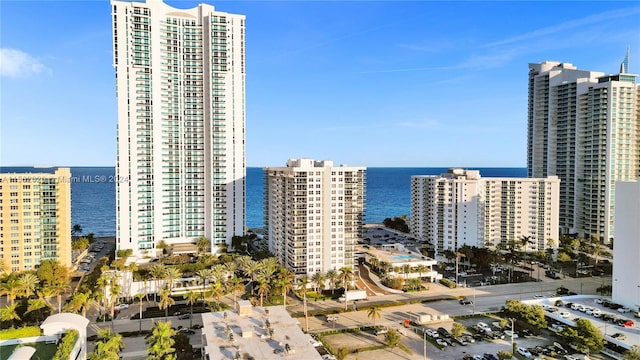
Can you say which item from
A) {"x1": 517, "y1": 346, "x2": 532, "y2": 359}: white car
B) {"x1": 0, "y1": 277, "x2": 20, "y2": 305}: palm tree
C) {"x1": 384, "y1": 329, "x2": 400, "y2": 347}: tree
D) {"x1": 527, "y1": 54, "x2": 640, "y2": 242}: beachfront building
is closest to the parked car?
{"x1": 517, "y1": 346, "x2": 532, "y2": 359}: white car

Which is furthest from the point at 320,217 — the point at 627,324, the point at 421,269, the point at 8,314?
the point at 627,324

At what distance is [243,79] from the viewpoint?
82.5 m

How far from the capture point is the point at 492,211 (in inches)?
3396

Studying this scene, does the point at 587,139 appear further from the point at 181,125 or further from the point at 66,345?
the point at 66,345

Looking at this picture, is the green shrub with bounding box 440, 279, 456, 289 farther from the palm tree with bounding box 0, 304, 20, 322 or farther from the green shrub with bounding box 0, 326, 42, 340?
the palm tree with bounding box 0, 304, 20, 322

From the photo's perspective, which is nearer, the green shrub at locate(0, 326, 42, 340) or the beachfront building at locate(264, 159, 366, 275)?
Result: the green shrub at locate(0, 326, 42, 340)

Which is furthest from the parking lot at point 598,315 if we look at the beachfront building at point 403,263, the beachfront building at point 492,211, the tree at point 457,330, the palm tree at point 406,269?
the beachfront building at point 492,211

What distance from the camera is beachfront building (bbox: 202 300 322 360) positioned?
107 ft

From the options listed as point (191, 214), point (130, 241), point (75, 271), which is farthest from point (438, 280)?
point (75, 271)

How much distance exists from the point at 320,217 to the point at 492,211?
132 feet

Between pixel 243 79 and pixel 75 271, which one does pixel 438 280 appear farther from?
pixel 75 271

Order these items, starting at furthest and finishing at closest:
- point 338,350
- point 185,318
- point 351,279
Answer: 1. point 351,279
2. point 185,318
3. point 338,350

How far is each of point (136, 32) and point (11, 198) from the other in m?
33.5

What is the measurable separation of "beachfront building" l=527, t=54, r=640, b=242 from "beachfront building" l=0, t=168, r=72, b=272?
334 feet
